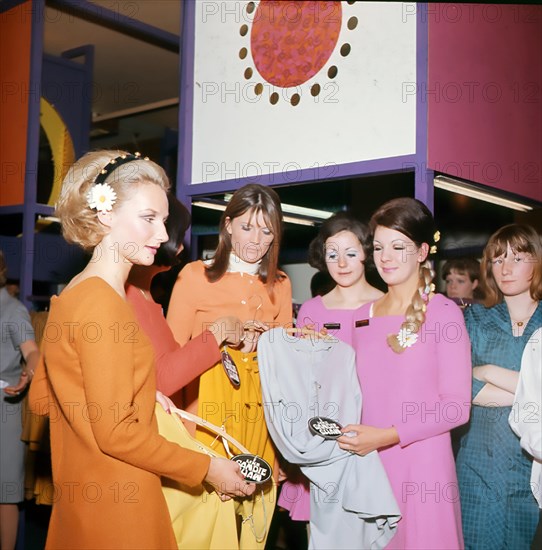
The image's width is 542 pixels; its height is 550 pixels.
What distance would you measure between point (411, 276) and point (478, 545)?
3.44ft

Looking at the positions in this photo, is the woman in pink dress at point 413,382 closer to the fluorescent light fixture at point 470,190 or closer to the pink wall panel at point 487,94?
the pink wall panel at point 487,94

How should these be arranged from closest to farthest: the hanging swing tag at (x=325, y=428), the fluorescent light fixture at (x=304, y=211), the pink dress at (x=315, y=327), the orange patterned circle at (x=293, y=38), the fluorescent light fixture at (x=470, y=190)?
the hanging swing tag at (x=325, y=428) → the pink dress at (x=315, y=327) → the fluorescent light fixture at (x=470, y=190) → the orange patterned circle at (x=293, y=38) → the fluorescent light fixture at (x=304, y=211)

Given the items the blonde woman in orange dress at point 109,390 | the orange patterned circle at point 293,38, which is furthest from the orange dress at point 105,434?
the orange patterned circle at point 293,38

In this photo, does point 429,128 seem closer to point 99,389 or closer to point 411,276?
point 411,276

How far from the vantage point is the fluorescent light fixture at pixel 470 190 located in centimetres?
317

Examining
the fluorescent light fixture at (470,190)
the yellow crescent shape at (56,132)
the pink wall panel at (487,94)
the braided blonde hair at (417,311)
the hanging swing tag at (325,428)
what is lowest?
the hanging swing tag at (325,428)

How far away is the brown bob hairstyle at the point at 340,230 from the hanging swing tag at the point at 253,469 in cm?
106

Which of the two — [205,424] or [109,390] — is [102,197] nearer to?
[109,390]

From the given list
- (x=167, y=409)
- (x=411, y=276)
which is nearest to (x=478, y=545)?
(x=411, y=276)

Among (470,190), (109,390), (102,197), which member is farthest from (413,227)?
(109,390)

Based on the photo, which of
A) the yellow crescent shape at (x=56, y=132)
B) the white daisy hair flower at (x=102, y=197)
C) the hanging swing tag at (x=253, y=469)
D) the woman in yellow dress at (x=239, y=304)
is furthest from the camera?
the yellow crescent shape at (x=56, y=132)

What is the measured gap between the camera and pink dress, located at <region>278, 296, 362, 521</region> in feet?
9.12

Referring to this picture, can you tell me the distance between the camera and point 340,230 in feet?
9.53

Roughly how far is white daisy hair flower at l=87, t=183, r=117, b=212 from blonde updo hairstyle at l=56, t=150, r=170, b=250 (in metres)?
0.02
